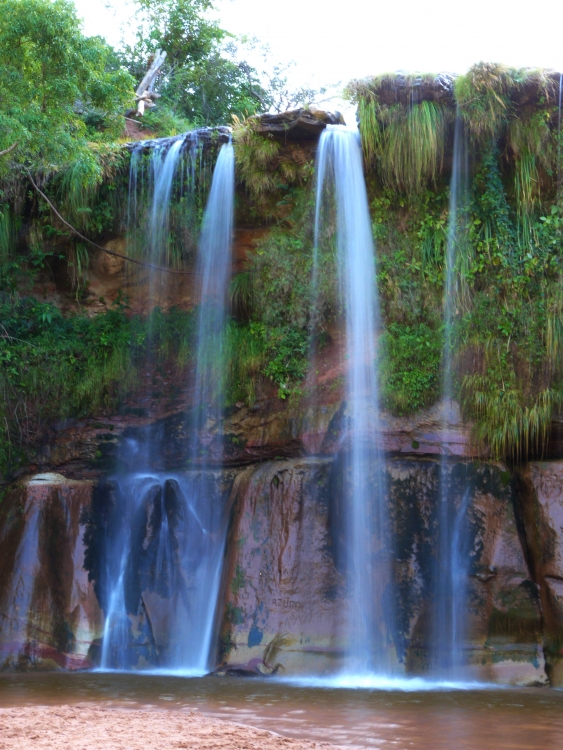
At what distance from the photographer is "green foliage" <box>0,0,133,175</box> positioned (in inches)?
360

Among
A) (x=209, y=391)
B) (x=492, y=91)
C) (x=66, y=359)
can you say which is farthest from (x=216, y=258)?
(x=492, y=91)

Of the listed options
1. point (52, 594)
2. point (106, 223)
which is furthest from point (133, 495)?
point (106, 223)

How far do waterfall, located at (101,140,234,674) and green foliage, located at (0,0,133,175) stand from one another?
203 cm

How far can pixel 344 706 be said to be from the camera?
21.0ft

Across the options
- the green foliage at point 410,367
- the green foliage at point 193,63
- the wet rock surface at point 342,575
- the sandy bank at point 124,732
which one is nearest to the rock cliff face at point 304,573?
the wet rock surface at point 342,575

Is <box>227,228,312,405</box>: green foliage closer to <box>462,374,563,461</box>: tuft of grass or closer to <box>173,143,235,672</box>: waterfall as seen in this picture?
<box>173,143,235,672</box>: waterfall

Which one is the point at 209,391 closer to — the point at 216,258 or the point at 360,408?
the point at 216,258

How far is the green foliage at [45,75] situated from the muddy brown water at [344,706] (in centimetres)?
626

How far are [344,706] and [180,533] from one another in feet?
12.6

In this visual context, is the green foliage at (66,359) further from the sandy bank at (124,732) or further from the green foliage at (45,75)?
the sandy bank at (124,732)

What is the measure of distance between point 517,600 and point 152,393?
5.61 meters

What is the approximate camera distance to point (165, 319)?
11.6 m

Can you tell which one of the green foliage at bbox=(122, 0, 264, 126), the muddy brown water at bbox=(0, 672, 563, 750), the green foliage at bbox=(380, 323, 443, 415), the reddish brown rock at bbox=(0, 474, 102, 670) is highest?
the green foliage at bbox=(122, 0, 264, 126)

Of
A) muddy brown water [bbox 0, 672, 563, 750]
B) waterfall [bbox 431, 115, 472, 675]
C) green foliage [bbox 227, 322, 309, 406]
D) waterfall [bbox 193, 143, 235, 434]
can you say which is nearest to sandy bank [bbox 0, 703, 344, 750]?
muddy brown water [bbox 0, 672, 563, 750]
